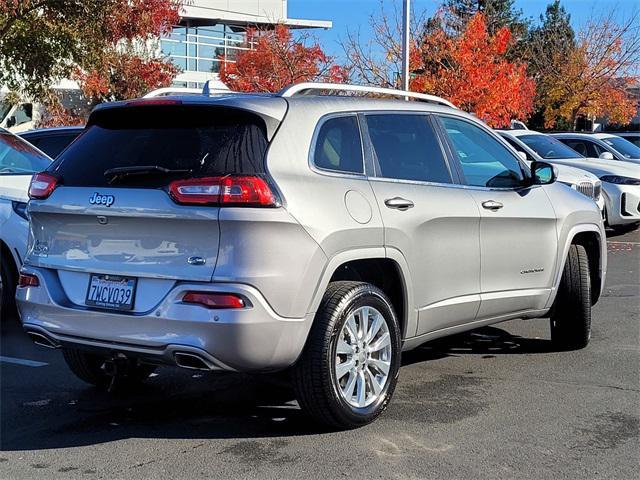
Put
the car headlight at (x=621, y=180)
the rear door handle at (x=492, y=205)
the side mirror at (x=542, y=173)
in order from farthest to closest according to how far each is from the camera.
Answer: the car headlight at (x=621, y=180) < the side mirror at (x=542, y=173) < the rear door handle at (x=492, y=205)

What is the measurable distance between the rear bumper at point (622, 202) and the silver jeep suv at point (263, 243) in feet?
31.1

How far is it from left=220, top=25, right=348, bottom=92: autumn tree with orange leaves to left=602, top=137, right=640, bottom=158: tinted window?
28.1ft

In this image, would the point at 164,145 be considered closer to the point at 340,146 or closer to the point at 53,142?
the point at 340,146

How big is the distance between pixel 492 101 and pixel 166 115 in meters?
22.9

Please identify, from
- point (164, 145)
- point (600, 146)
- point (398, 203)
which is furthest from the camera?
point (600, 146)

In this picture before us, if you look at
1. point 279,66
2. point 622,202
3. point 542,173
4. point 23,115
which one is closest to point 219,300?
point 542,173

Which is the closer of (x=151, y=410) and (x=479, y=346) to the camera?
(x=151, y=410)

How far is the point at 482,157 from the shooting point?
6.42 metres

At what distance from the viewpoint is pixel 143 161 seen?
491cm

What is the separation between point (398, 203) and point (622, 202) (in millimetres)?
10448

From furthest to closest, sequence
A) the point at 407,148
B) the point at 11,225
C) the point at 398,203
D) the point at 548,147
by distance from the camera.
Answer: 1. the point at 548,147
2. the point at 11,225
3. the point at 407,148
4. the point at 398,203

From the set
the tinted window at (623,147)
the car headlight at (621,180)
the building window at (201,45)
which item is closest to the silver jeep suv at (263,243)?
the car headlight at (621,180)

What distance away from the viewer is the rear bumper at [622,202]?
48.4ft

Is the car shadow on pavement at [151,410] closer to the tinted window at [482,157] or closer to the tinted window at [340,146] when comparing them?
the tinted window at [340,146]
